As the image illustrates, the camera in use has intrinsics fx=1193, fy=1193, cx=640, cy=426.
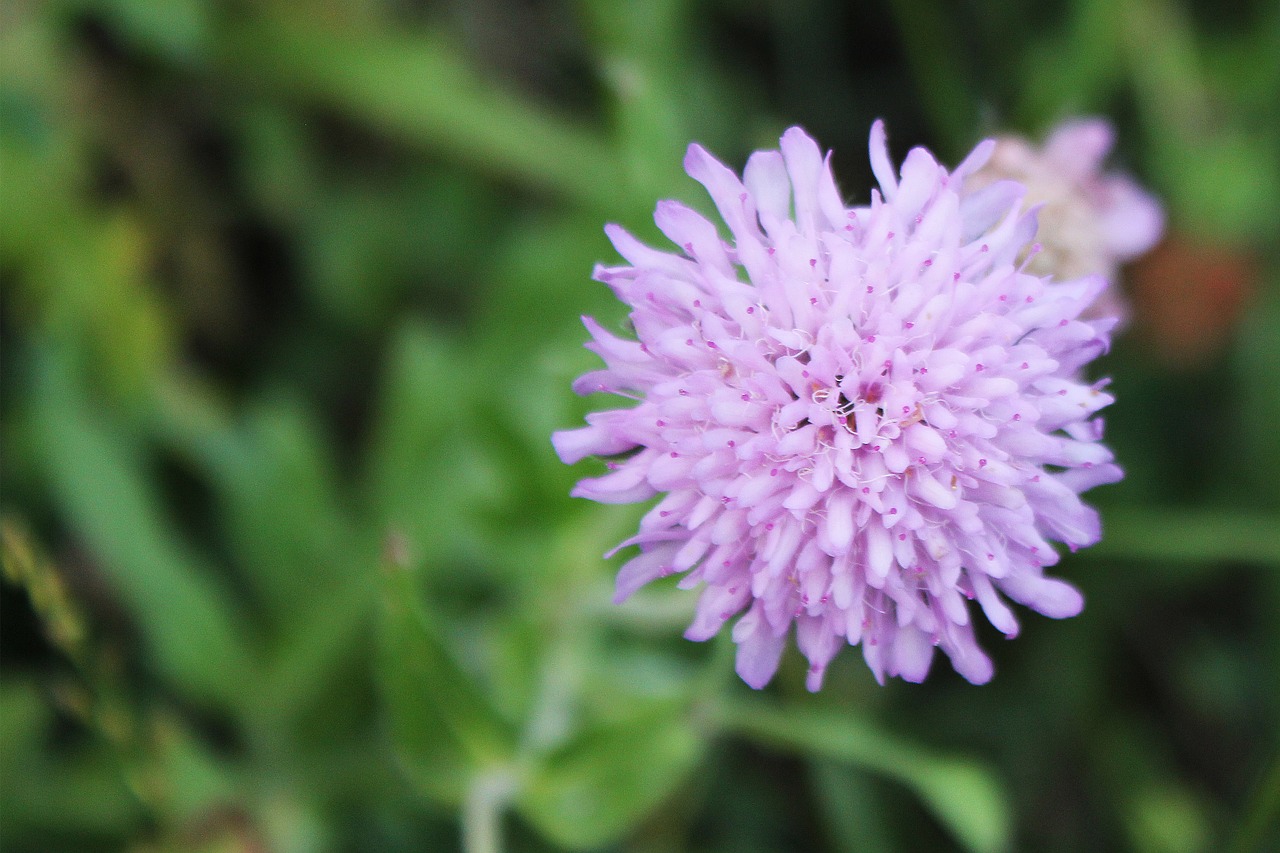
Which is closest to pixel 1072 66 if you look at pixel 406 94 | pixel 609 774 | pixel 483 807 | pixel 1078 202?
pixel 1078 202

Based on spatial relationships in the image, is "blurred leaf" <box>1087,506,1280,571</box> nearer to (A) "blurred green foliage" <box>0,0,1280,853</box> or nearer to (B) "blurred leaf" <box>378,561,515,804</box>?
(A) "blurred green foliage" <box>0,0,1280,853</box>

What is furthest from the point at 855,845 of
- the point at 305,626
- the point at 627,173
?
the point at 627,173

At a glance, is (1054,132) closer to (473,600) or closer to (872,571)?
(872,571)

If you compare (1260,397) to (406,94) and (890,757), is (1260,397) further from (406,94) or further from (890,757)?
(406,94)

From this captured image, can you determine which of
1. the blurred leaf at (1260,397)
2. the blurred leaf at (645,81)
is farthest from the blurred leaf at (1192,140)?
the blurred leaf at (645,81)

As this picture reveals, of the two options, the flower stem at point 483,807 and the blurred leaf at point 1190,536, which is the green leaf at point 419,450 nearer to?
the flower stem at point 483,807

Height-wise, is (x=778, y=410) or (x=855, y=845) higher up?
(x=778, y=410)

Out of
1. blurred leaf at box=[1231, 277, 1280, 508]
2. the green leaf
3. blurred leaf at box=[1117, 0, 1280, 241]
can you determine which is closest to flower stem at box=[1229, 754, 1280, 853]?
blurred leaf at box=[1231, 277, 1280, 508]
